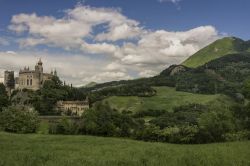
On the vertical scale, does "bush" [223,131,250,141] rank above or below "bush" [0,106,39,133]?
below

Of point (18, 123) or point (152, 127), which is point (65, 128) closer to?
point (18, 123)

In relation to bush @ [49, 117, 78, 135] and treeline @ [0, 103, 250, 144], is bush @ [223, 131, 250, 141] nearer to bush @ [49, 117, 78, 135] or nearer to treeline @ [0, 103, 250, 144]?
treeline @ [0, 103, 250, 144]

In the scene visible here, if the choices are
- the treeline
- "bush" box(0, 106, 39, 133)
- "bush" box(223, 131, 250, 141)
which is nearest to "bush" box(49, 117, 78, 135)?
the treeline

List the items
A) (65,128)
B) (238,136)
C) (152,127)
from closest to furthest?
(238,136)
(152,127)
(65,128)

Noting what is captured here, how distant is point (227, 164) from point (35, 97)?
171m

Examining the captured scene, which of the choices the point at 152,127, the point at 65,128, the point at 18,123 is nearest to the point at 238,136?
the point at 152,127

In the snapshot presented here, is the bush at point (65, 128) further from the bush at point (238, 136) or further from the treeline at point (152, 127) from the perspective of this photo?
the bush at point (238, 136)

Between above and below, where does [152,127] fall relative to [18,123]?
below

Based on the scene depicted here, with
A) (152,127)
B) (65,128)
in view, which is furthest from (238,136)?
(65,128)

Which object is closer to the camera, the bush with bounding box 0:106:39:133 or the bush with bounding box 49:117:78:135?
the bush with bounding box 49:117:78:135

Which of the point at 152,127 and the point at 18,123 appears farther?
the point at 18,123

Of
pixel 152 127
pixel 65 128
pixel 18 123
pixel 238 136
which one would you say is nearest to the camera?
pixel 238 136

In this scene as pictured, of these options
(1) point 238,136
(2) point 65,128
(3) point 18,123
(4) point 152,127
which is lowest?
(1) point 238,136

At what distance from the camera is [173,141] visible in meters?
95.4
